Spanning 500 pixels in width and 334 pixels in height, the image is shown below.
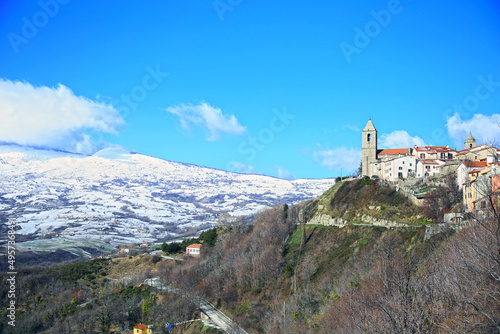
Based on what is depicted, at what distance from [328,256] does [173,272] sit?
23563 millimetres

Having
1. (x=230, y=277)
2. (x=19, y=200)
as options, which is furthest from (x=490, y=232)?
(x=19, y=200)

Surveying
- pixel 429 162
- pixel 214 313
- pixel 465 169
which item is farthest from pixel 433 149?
pixel 214 313

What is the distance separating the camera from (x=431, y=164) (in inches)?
1886

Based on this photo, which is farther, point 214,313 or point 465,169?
point 214,313

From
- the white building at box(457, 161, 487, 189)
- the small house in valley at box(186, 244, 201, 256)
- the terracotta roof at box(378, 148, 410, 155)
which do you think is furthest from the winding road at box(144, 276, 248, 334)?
the terracotta roof at box(378, 148, 410, 155)

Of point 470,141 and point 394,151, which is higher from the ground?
point 470,141

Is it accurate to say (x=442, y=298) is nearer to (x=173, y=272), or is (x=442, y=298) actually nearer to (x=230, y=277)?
(x=230, y=277)

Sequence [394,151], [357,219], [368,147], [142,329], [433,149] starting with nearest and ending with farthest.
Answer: [142,329], [357,219], [433,149], [394,151], [368,147]

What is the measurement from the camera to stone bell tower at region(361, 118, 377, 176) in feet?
194

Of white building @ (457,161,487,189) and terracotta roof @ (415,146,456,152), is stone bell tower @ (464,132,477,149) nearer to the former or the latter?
terracotta roof @ (415,146,456,152)

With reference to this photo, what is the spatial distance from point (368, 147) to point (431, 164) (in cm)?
1251

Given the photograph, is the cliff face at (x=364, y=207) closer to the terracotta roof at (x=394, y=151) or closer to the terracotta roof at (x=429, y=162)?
the terracotta roof at (x=429, y=162)

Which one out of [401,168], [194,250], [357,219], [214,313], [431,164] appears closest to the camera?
[214,313]

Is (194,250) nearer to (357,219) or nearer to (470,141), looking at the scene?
(357,219)
